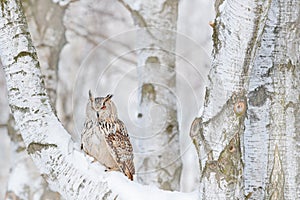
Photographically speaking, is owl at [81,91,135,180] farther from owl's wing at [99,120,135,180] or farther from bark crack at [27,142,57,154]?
bark crack at [27,142,57,154]

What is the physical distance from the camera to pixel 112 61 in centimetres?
524

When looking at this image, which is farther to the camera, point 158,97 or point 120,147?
point 158,97

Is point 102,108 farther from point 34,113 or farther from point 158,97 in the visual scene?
point 158,97

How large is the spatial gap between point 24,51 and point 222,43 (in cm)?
77

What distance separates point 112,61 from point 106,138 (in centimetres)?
218

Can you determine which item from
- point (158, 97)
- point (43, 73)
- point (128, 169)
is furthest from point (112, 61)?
point (128, 169)

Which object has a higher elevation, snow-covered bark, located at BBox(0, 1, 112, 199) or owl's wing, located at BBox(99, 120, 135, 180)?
snow-covered bark, located at BBox(0, 1, 112, 199)

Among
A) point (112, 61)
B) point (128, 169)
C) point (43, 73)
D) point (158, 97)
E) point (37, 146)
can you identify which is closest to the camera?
point (37, 146)

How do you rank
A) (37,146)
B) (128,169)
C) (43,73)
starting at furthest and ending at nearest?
(43,73) < (128,169) < (37,146)

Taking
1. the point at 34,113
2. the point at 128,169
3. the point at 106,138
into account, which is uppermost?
the point at 34,113

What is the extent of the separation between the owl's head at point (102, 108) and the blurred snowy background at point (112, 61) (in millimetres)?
956

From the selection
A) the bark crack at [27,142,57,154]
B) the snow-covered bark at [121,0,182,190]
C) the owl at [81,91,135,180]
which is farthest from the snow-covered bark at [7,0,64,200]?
the bark crack at [27,142,57,154]

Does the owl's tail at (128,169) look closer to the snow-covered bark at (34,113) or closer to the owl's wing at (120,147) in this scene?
the owl's wing at (120,147)

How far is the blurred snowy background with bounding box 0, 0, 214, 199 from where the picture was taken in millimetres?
5340
